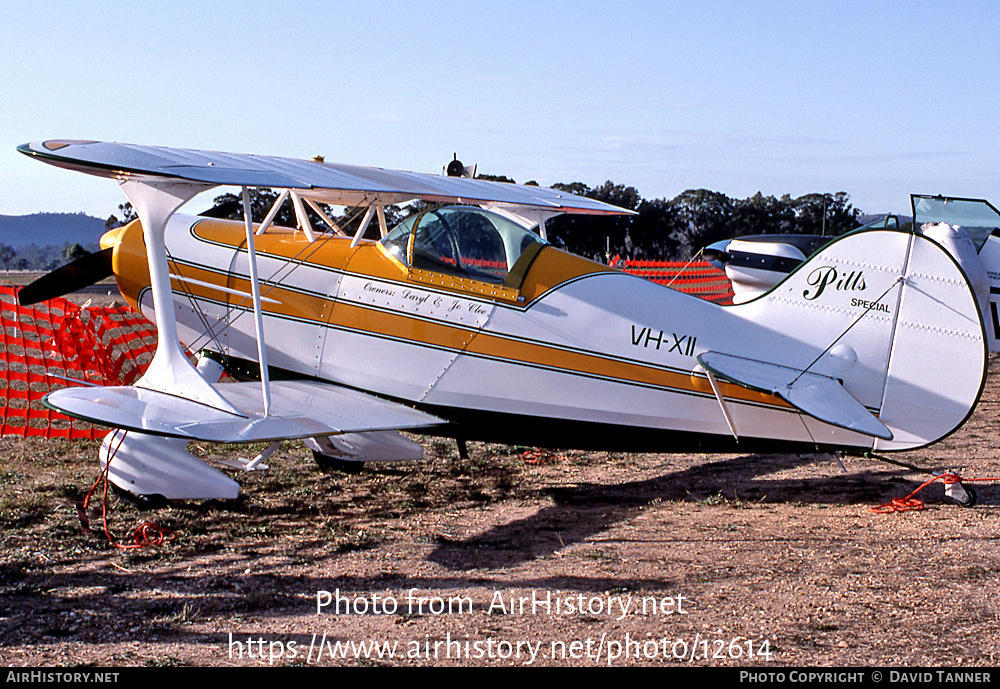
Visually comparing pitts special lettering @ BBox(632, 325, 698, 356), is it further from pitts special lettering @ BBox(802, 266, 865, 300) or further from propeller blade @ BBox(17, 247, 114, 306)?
propeller blade @ BBox(17, 247, 114, 306)

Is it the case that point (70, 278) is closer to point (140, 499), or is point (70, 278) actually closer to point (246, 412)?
point (140, 499)

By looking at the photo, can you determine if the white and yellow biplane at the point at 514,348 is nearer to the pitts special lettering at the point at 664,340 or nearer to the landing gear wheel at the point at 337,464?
the pitts special lettering at the point at 664,340

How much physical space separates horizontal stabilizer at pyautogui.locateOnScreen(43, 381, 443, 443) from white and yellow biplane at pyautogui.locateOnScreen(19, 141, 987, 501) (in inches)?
0.8

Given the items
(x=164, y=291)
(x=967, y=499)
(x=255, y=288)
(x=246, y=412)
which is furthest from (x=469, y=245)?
(x=967, y=499)

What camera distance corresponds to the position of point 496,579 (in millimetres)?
4848

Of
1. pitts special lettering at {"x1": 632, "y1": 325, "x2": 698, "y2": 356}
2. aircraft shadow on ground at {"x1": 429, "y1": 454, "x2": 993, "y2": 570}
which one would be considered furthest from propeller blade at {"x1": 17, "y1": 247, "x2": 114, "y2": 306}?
pitts special lettering at {"x1": 632, "y1": 325, "x2": 698, "y2": 356}

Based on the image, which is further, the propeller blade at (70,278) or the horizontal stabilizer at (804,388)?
the propeller blade at (70,278)

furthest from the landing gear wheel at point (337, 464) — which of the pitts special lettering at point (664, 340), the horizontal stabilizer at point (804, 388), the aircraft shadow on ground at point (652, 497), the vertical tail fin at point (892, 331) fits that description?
the vertical tail fin at point (892, 331)

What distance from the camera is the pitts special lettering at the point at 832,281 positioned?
5.73 meters

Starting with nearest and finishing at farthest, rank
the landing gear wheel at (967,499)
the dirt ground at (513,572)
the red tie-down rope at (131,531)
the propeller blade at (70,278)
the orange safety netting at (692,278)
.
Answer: the dirt ground at (513,572), the red tie-down rope at (131,531), the landing gear wheel at (967,499), the propeller blade at (70,278), the orange safety netting at (692,278)

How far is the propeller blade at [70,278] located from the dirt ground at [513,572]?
1.50m

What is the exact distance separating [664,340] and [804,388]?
3.15 ft

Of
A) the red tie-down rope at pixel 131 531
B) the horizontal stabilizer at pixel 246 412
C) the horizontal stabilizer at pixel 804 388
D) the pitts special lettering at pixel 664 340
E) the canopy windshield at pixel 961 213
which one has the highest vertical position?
the canopy windshield at pixel 961 213

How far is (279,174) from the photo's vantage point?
5.93 meters
